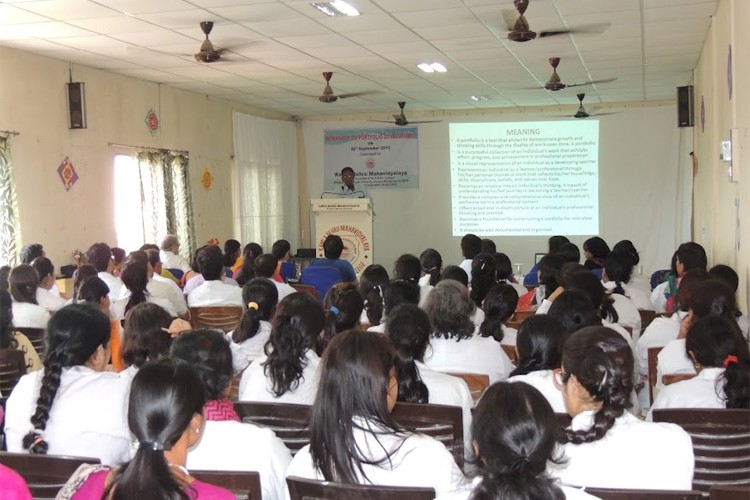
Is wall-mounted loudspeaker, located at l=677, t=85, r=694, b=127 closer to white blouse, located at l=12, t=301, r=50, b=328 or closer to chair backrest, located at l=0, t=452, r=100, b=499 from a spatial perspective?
white blouse, located at l=12, t=301, r=50, b=328

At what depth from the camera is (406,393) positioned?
2.89 meters

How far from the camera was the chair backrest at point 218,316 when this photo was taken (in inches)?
209

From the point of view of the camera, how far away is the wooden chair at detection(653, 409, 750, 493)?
241cm

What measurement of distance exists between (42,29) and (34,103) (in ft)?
3.87

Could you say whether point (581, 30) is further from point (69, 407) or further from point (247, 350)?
point (69, 407)

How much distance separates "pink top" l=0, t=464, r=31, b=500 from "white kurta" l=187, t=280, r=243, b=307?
4.00 meters

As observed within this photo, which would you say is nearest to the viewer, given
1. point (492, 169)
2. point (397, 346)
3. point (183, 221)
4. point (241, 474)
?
point (241, 474)

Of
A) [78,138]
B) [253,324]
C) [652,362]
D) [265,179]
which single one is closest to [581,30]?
[652,362]

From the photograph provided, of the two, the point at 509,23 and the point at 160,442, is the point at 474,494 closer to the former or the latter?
the point at 160,442

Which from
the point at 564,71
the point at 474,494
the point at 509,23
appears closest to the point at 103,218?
the point at 509,23

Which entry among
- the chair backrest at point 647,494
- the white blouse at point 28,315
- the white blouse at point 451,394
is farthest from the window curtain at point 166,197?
the chair backrest at point 647,494

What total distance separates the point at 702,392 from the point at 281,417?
1.39 meters

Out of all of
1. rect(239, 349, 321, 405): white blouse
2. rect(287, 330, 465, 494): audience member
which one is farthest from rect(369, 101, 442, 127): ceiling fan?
rect(287, 330, 465, 494): audience member

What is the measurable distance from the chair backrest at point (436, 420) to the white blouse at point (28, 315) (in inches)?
116
